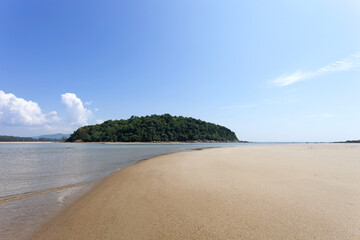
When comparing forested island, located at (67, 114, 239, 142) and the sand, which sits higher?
forested island, located at (67, 114, 239, 142)

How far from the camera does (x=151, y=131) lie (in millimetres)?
145125

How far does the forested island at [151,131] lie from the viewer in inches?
5561

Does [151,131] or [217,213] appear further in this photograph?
[151,131]

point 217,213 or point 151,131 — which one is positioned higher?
point 151,131

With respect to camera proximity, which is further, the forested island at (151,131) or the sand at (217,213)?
the forested island at (151,131)

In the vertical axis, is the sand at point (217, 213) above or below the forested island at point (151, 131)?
below

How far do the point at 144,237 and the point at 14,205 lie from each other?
4690 millimetres

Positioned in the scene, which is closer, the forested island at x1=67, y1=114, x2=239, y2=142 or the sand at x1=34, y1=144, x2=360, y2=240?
the sand at x1=34, y1=144, x2=360, y2=240

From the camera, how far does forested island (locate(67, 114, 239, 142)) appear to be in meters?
141

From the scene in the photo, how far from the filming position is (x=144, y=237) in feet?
9.86

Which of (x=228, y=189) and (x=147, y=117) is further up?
(x=147, y=117)

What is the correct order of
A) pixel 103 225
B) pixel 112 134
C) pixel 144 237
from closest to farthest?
1. pixel 144 237
2. pixel 103 225
3. pixel 112 134

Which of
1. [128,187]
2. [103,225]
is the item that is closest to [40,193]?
[128,187]

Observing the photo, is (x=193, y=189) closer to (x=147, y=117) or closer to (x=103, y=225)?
(x=103, y=225)
